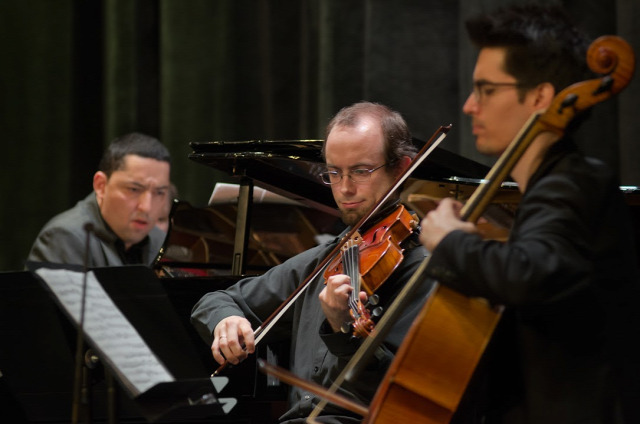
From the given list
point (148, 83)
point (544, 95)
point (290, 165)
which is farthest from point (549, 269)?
point (148, 83)

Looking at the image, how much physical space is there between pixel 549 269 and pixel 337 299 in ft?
2.00

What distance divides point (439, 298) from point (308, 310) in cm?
83

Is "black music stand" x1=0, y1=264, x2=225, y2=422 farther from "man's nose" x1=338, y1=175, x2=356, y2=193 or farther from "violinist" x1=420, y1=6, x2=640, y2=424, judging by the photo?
"violinist" x1=420, y1=6, x2=640, y2=424

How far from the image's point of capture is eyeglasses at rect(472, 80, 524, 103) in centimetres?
153

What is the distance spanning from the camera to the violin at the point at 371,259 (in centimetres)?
191

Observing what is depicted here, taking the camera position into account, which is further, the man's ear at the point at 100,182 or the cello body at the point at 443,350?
the man's ear at the point at 100,182

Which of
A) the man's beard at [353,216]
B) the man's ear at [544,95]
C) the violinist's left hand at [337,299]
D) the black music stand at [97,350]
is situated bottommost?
the black music stand at [97,350]

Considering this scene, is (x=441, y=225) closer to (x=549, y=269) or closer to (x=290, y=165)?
(x=549, y=269)

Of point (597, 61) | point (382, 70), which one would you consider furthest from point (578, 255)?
point (382, 70)

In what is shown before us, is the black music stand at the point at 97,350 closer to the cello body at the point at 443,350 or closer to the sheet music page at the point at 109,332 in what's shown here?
the sheet music page at the point at 109,332

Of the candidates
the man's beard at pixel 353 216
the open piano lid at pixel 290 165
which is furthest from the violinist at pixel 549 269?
the open piano lid at pixel 290 165

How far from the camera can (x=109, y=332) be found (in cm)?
197

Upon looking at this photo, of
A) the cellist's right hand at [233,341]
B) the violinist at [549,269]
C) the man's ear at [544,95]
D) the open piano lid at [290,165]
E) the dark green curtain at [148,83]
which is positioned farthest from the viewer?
the dark green curtain at [148,83]

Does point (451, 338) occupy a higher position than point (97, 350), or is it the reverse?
point (451, 338)
